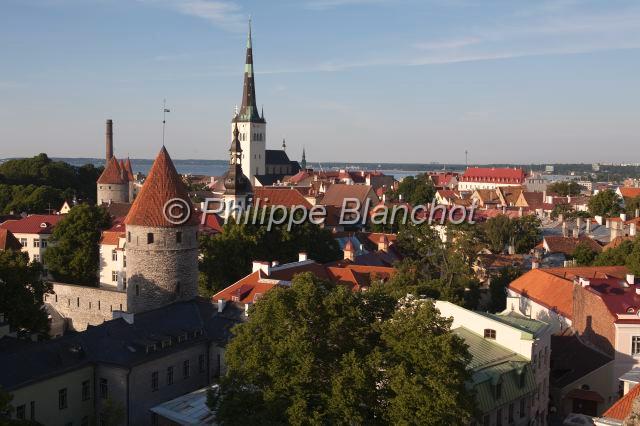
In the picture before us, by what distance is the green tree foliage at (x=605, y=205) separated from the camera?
83312mm

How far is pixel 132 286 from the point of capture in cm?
3291

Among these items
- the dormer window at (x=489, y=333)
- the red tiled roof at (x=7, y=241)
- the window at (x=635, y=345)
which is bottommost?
the window at (x=635, y=345)

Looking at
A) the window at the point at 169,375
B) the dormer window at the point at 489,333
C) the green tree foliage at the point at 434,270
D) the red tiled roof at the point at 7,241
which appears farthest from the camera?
the red tiled roof at the point at 7,241

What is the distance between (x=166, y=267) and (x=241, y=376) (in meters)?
14.0

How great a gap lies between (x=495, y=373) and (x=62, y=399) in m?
14.6

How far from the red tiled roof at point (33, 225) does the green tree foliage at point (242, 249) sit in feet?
63.3

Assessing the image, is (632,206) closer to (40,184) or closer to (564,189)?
(564,189)

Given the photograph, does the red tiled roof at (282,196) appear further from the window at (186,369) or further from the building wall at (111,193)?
the window at (186,369)

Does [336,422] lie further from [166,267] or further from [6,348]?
[166,267]

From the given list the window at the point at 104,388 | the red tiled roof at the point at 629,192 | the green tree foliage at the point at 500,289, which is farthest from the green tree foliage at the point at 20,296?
the red tiled roof at the point at 629,192

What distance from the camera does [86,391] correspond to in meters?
25.9

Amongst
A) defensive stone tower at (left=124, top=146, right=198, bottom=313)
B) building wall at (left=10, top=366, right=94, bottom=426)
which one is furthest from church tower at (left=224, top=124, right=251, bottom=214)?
building wall at (left=10, top=366, right=94, bottom=426)

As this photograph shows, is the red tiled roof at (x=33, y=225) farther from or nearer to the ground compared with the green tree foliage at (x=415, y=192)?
nearer to the ground

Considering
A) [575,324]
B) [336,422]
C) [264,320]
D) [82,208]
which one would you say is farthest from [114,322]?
[82,208]
